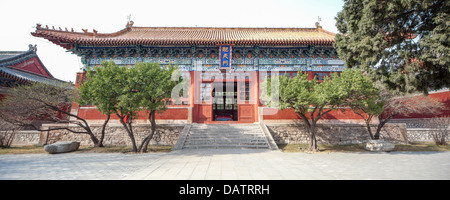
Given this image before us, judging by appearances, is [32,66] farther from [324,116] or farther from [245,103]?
[324,116]

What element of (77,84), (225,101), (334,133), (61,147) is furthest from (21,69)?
(334,133)

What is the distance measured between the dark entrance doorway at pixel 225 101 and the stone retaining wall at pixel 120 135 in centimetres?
342

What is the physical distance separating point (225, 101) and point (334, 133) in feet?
22.3

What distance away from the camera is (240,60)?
11750mm

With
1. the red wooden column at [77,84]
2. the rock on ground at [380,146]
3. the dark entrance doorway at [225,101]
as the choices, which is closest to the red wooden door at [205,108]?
the dark entrance doorway at [225,101]

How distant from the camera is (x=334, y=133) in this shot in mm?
10461

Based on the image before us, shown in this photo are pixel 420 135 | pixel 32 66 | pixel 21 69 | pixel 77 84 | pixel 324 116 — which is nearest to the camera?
pixel 324 116

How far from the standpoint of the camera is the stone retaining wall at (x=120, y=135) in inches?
402

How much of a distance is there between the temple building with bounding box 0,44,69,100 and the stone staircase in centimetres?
934

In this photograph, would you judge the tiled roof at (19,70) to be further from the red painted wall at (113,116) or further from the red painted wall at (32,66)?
the red painted wall at (113,116)

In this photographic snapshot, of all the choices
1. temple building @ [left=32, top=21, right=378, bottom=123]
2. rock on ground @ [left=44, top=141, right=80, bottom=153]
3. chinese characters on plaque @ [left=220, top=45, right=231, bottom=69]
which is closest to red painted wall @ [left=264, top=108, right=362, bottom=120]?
temple building @ [left=32, top=21, right=378, bottom=123]

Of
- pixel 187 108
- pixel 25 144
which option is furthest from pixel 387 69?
pixel 25 144

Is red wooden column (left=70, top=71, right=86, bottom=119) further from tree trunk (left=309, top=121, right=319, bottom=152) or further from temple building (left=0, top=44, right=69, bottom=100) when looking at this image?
tree trunk (left=309, top=121, right=319, bottom=152)
